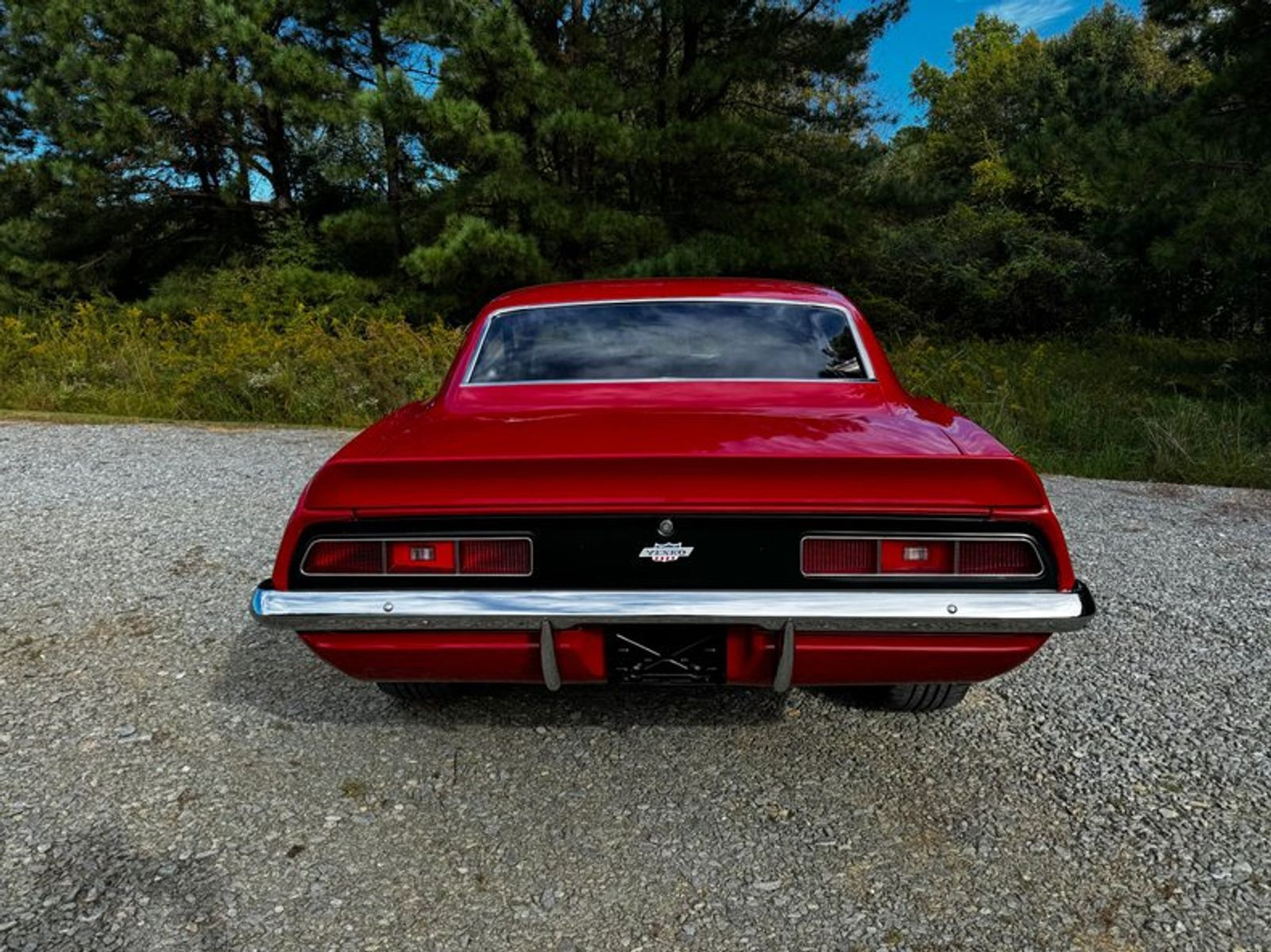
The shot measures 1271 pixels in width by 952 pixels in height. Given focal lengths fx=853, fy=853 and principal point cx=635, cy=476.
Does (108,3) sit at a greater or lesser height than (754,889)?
greater

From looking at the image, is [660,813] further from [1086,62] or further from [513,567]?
[1086,62]

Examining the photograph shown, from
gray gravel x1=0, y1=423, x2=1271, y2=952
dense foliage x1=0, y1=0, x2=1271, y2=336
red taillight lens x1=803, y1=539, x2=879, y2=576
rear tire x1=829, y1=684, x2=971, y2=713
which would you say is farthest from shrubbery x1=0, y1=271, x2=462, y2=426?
red taillight lens x1=803, y1=539, x2=879, y2=576

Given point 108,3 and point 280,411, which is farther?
point 108,3

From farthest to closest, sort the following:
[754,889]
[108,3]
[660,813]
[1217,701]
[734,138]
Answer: [108,3] → [734,138] → [1217,701] → [660,813] → [754,889]

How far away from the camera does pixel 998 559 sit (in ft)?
6.25

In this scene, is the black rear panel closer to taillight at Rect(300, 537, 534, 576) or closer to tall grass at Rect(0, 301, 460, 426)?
taillight at Rect(300, 537, 534, 576)

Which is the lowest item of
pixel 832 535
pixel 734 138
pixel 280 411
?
pixel 280 411

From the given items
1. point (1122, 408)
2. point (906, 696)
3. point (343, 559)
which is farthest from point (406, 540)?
point (1122, 408)

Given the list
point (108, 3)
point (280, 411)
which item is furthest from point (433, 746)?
point (108, 3)

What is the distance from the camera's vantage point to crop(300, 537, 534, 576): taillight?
194 centimetres

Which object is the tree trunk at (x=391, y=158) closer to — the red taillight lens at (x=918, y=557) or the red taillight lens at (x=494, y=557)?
the red taillight lens at (x=494, y=557)

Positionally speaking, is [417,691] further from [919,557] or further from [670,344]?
[919,557]

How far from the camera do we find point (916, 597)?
187cm

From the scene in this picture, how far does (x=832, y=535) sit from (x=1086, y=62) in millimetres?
19143
